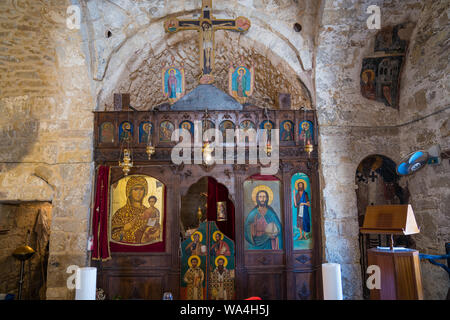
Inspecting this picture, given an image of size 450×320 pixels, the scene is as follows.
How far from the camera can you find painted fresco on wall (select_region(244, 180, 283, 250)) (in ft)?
18.9

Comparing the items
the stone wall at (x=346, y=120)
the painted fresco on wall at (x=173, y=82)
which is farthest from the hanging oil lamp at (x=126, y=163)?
the stone wall at (x=346, y=120)

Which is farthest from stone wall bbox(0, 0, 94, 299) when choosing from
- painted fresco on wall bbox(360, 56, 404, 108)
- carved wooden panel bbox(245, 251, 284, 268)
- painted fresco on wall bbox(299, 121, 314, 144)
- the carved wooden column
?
painted fresco on wall bbox(360, 56, 404, 108)

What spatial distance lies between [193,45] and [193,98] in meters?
1.35

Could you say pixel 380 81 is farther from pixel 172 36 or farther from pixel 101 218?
pixel 101 218

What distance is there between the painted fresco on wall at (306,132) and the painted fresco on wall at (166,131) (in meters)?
2.38

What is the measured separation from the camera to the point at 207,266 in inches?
223

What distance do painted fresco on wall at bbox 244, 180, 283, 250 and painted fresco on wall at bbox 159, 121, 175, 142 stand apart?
166 centimetres

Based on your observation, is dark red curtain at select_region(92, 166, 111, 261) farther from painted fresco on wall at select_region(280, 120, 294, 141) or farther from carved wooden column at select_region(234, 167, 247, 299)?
painted fresco on wall at select_region(280, 120, 294, 141)

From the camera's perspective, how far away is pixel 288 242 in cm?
575

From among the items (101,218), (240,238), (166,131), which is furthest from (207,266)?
(166,131)

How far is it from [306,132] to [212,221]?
2.39m

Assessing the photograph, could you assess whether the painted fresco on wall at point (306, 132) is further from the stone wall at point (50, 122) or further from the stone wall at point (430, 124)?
the stone wall at point (50, 122)

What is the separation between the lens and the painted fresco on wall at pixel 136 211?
18.9 feet

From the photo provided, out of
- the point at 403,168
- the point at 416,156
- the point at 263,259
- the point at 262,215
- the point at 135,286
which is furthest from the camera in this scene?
the point at 262,215
